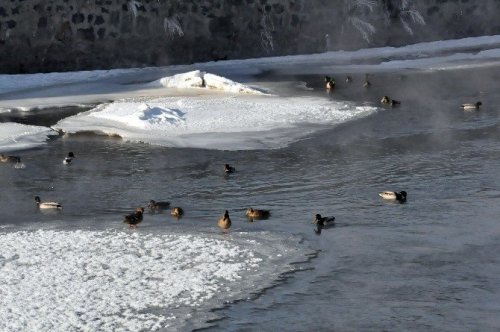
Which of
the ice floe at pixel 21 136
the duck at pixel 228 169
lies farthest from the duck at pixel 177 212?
the ice floe at pixel 21 136

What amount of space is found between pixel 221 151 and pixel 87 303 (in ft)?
23.5

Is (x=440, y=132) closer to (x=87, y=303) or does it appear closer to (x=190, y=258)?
(x=190, y=258)

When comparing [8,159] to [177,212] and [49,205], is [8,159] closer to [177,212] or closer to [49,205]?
[49,205]

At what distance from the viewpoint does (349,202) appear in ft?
43.7

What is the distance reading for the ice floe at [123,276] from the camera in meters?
9.41

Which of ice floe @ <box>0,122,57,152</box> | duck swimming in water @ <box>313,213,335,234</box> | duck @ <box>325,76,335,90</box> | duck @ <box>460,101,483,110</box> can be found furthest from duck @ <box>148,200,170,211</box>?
duck @ <box>325,76,335,90</box>

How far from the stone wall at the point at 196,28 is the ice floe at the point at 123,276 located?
45.8ft

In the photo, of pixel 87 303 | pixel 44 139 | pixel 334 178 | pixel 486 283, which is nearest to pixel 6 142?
pixel 44 139

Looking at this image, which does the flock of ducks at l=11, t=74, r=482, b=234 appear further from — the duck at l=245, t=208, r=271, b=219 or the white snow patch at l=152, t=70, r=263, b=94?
the white snow patch at l=152, t=70, r=263, b=94

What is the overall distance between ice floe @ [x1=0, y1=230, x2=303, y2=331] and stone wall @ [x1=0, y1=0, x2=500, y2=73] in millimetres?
13953

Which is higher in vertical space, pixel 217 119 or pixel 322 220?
pixel 217 119

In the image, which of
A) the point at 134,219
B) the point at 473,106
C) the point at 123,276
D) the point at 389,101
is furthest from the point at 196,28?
the point at 123,276

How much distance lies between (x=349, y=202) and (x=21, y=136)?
22.3 ft

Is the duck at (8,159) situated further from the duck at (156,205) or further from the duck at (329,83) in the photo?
the duck at (329,83)
